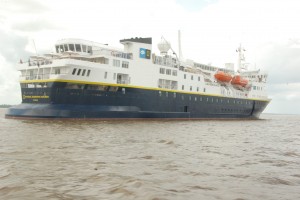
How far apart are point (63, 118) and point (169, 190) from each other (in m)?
25.9

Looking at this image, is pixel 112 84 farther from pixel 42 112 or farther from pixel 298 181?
pixel 298 181

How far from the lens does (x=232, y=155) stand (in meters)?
14.1

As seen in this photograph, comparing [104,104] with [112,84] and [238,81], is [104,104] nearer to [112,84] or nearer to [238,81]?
[112,84]

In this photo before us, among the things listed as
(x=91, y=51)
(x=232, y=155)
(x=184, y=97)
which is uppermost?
(x=91, y=51)

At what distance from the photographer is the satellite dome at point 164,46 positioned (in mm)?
46156

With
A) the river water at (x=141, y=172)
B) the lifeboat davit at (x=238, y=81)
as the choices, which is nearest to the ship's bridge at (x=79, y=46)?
the river water at (x=141, y=172)

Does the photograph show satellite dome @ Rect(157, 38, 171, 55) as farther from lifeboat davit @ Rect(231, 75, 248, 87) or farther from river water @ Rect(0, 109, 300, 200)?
river water @ Rect(0, 109, 300, 200)

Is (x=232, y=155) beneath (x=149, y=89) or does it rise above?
beneath

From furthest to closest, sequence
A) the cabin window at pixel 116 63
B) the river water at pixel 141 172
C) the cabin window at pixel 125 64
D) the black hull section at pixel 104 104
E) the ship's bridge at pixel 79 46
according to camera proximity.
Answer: the cabin window at pixel 125 64 < the ship's bridge at pixel 79 46 < the cabin window at pixel 116 63 < the black hull section at pixel 104 104 < the river water at pixel 141 172

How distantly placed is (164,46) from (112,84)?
48.2 feet

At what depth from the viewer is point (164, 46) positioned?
46.3m

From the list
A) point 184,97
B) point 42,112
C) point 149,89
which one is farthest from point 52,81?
point 184,97

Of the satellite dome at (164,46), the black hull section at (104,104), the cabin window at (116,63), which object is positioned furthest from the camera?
the satellite dome at (164,46)

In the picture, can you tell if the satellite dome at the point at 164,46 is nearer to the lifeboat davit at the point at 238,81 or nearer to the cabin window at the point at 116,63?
the cabin window at the point at 116,63
